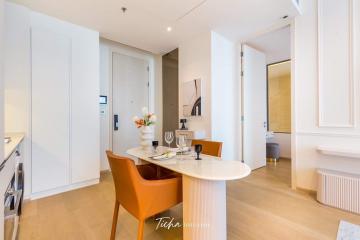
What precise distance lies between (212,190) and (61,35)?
3.12 meters

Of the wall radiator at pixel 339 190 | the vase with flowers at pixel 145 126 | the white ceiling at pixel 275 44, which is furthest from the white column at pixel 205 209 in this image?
the white ceiling at pixel 275 44

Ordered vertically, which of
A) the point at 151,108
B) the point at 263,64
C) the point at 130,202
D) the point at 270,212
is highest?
the point at 263,64

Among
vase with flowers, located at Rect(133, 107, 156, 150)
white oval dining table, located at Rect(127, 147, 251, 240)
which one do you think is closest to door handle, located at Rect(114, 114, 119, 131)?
vase with flowers, located at Rect(133, 107, 156, 150)

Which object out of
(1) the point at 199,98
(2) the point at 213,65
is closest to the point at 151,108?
(1) the point at 199,98

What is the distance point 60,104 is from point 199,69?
2.40 metres

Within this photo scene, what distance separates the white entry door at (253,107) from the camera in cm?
367

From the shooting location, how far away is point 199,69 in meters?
3.35

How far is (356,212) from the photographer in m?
2.07

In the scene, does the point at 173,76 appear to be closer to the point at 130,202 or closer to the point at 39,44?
the point at 39,44

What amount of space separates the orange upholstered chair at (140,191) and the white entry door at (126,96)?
262 centimetres

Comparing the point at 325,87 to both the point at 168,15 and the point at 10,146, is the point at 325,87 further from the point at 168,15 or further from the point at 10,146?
the point at 10,146

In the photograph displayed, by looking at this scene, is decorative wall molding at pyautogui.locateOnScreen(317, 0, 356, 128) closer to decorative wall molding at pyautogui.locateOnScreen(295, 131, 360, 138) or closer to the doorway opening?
decorative wall molding at pyautogui.locateOnScreen(295, 131, 360, 138)

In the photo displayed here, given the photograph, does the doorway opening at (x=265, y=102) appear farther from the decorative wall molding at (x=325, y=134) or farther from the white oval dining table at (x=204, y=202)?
the white oval dining table at (x=204, y=202)

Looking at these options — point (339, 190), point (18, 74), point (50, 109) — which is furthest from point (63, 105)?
point (339, 190)
